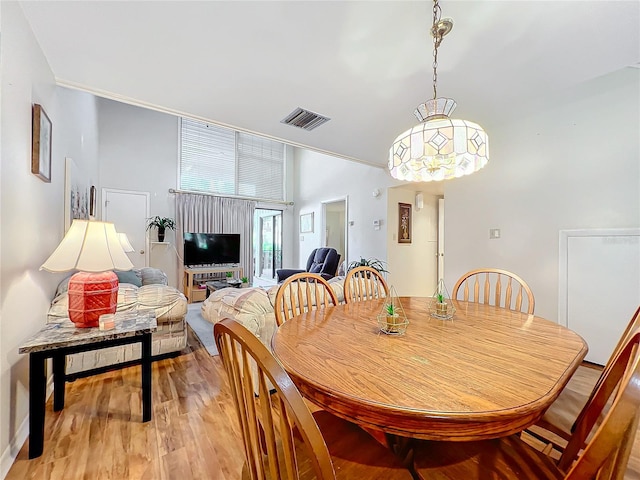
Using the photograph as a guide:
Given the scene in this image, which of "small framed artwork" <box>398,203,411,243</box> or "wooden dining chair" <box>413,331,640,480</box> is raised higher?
"small framed artwork" <box>398,203,411,243</box>

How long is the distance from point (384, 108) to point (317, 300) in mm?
1882

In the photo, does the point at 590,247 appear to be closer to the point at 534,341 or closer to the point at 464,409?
the point at 534,341

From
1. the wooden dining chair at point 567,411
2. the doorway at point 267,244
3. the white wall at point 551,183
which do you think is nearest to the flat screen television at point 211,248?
the doorway at point 267,244

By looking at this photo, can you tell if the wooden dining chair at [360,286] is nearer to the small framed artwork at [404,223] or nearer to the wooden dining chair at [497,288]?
the wooden dining chair at [497,288]

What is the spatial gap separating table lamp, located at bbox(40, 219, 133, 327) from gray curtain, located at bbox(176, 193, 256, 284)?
163 inches

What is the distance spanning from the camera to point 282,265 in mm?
7199

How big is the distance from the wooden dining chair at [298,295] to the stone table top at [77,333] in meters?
0.78

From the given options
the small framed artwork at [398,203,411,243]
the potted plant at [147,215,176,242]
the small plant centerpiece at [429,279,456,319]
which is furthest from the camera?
the potted plant at [147,215,176,242]

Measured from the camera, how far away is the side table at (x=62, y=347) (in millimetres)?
1338

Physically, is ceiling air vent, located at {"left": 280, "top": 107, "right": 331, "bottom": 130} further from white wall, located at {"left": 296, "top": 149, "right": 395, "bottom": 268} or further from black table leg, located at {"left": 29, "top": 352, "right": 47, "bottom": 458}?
black table leg, located at {"left": 29, "top": 352, "right": 47, "bottom": 458}

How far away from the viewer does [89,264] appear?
1.53 meters

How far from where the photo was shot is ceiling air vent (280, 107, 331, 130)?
2.64m

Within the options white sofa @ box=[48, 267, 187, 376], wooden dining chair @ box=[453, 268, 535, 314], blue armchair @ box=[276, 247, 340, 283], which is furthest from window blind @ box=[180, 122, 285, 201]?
wooden dining chair @ box=[453, 268, 535, 314]

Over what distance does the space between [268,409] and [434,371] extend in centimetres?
55
